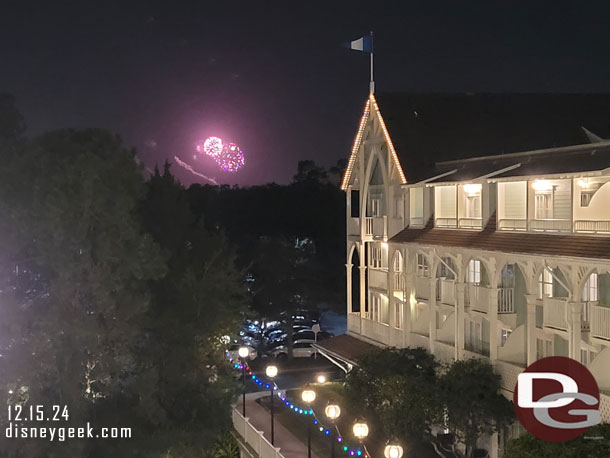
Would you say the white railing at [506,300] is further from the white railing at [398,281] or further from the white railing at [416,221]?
the white railing at [398,281]

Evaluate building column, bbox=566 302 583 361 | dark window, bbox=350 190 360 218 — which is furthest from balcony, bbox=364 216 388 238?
building column, bbox=566 302 583 361

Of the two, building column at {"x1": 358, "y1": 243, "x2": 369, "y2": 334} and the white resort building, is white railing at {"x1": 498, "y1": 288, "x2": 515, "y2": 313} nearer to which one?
the white resort building

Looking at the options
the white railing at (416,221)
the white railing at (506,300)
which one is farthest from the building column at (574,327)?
the white railing at (416,221)

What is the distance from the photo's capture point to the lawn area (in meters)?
23.9

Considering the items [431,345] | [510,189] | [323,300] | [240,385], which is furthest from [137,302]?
[323,300]

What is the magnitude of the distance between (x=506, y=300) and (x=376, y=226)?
28.5 ft

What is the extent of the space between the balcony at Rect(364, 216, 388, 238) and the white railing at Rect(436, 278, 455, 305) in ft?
14.3

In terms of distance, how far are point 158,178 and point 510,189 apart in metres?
12.2

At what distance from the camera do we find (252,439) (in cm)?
2575

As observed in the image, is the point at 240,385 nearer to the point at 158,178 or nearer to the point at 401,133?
the point at 158,178

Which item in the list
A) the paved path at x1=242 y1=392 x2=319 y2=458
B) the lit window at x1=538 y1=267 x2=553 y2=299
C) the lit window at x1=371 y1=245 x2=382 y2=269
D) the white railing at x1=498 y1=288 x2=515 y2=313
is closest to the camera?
the lit window at x1=538 y1=267 x2=553 y2=299

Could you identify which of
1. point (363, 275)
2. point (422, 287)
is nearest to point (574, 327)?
point (422, 287)

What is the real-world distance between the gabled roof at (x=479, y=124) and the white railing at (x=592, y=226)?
8.38 m

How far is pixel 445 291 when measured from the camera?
85.1ft
